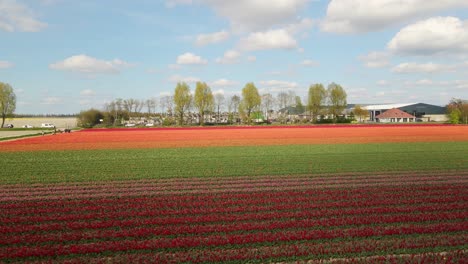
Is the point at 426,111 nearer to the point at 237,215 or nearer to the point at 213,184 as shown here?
the point at 213,184

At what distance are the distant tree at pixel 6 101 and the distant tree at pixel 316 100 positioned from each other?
8517 cm

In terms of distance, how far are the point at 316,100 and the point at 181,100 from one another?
42.6 meters

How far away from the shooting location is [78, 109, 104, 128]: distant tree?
326ft

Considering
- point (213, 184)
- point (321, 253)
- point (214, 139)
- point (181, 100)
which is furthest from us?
point (181, 100)

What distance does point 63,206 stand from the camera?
1248 cm

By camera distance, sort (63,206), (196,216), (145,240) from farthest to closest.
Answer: (63,206)
(196,216)
(145,240)

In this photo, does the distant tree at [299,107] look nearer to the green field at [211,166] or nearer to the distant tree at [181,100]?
the distant tree at [181,100]

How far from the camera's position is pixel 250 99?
118 meters

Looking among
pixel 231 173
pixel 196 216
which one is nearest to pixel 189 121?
pixel 231 173

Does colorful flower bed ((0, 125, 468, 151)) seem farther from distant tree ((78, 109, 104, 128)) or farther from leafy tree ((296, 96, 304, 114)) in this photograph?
leafy tree ((296, 96, 304, 114))

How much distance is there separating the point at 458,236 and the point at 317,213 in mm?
3587

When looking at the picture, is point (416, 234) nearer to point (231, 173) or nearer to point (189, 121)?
point (231, 173)

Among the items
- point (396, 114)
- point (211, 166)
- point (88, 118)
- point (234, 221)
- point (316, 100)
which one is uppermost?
point (316, 100)

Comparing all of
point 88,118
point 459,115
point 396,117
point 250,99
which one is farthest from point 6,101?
point 396,117
